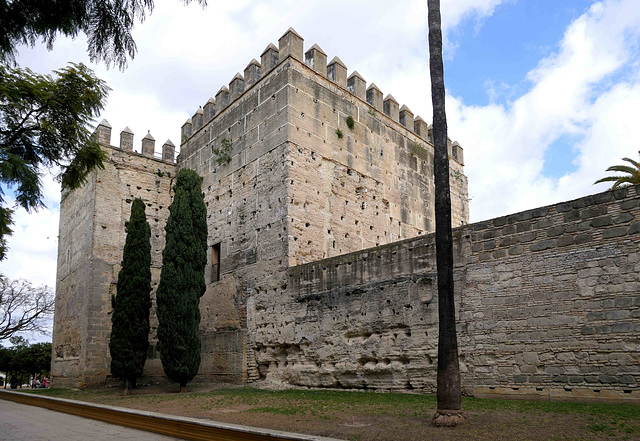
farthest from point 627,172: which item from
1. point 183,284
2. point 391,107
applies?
point 183,284

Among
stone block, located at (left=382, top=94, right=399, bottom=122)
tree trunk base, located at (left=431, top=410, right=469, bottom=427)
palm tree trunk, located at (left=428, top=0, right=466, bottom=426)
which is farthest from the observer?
stone block, located at (left=382, top=94, right=399, bottom=122)

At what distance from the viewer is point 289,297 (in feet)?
47.3

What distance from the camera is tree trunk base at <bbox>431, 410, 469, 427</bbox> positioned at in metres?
6.62

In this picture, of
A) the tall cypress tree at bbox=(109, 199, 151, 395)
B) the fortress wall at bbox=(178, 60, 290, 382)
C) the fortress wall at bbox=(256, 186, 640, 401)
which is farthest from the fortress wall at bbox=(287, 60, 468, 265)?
the tall cypress tree at bbox=(109, 199, 151, 395)

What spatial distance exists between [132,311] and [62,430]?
23.3 feet

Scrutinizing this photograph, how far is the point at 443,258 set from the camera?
7.39 metres

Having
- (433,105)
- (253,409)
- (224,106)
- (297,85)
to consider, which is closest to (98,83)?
(433,105)

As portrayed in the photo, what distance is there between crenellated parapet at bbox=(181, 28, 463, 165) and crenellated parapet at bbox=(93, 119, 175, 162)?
0.67 metres

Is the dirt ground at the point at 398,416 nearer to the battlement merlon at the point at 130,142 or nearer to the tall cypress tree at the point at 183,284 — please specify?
the tall cypress tree at the point at 183,284

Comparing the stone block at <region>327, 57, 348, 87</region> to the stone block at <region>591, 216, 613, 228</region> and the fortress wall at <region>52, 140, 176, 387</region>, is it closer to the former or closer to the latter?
the fortress wall at <region>52, 140, 176, 387</region>

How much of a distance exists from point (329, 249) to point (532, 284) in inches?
308

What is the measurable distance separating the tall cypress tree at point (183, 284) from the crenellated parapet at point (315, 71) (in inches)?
182

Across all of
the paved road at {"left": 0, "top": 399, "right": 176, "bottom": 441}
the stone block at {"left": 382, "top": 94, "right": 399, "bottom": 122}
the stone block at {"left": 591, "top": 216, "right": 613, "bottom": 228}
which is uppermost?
the stone block at {"left": 382, "top": 94, "right": 399, "bottom": 122}

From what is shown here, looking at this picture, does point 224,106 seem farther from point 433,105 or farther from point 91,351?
point 433,105
